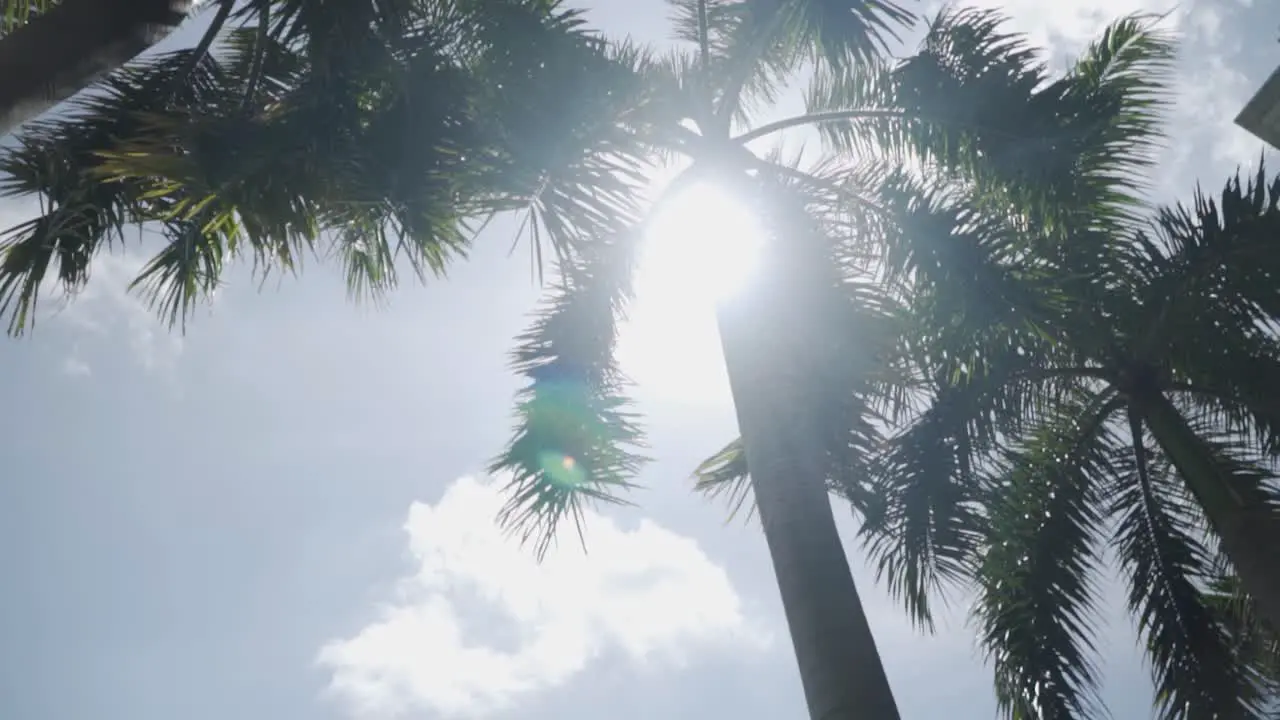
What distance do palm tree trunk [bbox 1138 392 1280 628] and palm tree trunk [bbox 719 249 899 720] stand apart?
428cm

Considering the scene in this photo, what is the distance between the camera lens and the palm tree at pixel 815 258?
649 centimetres

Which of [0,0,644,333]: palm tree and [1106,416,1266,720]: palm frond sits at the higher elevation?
[0,0,644,333]: palm tree

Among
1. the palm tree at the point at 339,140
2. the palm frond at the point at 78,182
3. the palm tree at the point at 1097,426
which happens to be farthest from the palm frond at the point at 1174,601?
the palm frond at the point at 78,182

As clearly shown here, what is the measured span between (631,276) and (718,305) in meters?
0.82

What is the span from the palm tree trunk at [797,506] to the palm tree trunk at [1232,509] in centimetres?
428

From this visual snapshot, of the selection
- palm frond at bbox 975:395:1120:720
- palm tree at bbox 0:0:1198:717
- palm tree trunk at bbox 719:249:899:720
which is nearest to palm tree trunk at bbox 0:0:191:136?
palm tree at bbox 0:0:1198:717

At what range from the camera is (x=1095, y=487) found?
33.4 ft

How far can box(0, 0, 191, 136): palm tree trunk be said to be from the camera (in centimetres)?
299

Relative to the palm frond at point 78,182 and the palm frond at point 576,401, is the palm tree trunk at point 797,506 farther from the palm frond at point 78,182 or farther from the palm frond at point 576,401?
the palm frond at point 78,182

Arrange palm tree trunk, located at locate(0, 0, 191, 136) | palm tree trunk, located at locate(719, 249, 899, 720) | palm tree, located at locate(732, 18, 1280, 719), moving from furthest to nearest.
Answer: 1. palm tree, located at locate(732, 18, 1280, 719)
2. palm tree trunk, located at locate(719, 249, 899, 720)
3. palm tree trunk, located at locate(0, 0, 191, 136)

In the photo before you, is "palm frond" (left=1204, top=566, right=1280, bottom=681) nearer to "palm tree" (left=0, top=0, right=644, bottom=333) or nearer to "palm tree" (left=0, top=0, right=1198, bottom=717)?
"palm tree" (left=0, top=0, right=1198, bottom=717)

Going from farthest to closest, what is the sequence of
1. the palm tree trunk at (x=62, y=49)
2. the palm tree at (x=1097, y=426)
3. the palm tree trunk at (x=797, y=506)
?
the palm tree at (x=1097, y=426) → the palm tree trunk at (x=797, y=506) → the palm tree trunk at (x=62, y=49)

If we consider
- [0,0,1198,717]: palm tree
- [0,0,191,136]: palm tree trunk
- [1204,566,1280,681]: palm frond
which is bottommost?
A: [1204,566,1280,681]: palm frond

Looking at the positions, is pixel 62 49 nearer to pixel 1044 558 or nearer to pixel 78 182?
pixel 78 182
